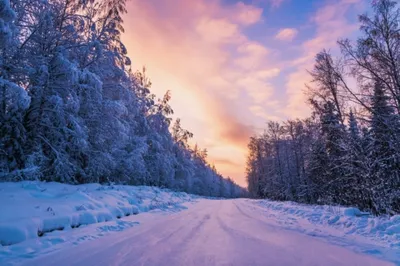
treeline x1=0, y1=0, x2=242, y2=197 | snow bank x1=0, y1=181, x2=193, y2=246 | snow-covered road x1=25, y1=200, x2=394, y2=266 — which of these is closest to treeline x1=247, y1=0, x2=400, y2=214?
snow-covered road x1=25, y1=200, x2=394, y2=266

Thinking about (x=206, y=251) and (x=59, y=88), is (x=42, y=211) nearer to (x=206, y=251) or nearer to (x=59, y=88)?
(x=206, y=251)

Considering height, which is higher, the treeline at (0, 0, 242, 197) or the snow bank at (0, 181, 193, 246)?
the treeline at (0, 0, 242, 197)

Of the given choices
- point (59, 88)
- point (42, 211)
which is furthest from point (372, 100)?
point (59, 88)

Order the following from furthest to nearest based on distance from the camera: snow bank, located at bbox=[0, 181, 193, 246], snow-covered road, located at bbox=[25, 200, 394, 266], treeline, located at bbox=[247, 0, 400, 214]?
treeline, located at bbox=[247, 0, 400, 214], snow bank, located at bbox=[0, 181, 193, 246], snow-covered road, located at bbox=[25, 200, 394, 266]

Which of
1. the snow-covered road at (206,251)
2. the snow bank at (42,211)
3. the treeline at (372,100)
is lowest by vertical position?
the snow-covered road at (206,251)

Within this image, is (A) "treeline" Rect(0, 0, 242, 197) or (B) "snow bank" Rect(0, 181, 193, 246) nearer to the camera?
(B) "snow bank" Rect(0, 181, 193, 246)

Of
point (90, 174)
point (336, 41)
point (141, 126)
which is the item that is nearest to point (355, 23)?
point (336, 41)

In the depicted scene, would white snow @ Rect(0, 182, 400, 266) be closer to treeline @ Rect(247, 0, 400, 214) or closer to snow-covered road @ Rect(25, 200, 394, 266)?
snow-covered road @ Rect(25, 200, 394, 266)

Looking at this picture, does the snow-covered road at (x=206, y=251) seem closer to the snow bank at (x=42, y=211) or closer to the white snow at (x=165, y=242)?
the white snow at (x=165, y=242)

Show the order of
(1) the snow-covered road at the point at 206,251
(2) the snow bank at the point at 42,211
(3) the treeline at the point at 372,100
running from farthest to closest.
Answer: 1. (3) the treeline at the point at 372,100
2. (2) the snow bank at the point at 42,211
3. (1) the snow-covered road at the point at 206,251

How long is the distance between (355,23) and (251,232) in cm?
1001

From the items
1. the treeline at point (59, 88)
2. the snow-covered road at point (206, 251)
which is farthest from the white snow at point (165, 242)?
the treeline at point (59, 88)

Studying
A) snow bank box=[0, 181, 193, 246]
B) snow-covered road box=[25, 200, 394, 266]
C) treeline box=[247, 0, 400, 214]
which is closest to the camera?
snow-covered road box=[25, 200, 394, 266]

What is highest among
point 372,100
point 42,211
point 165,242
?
point 372,100
